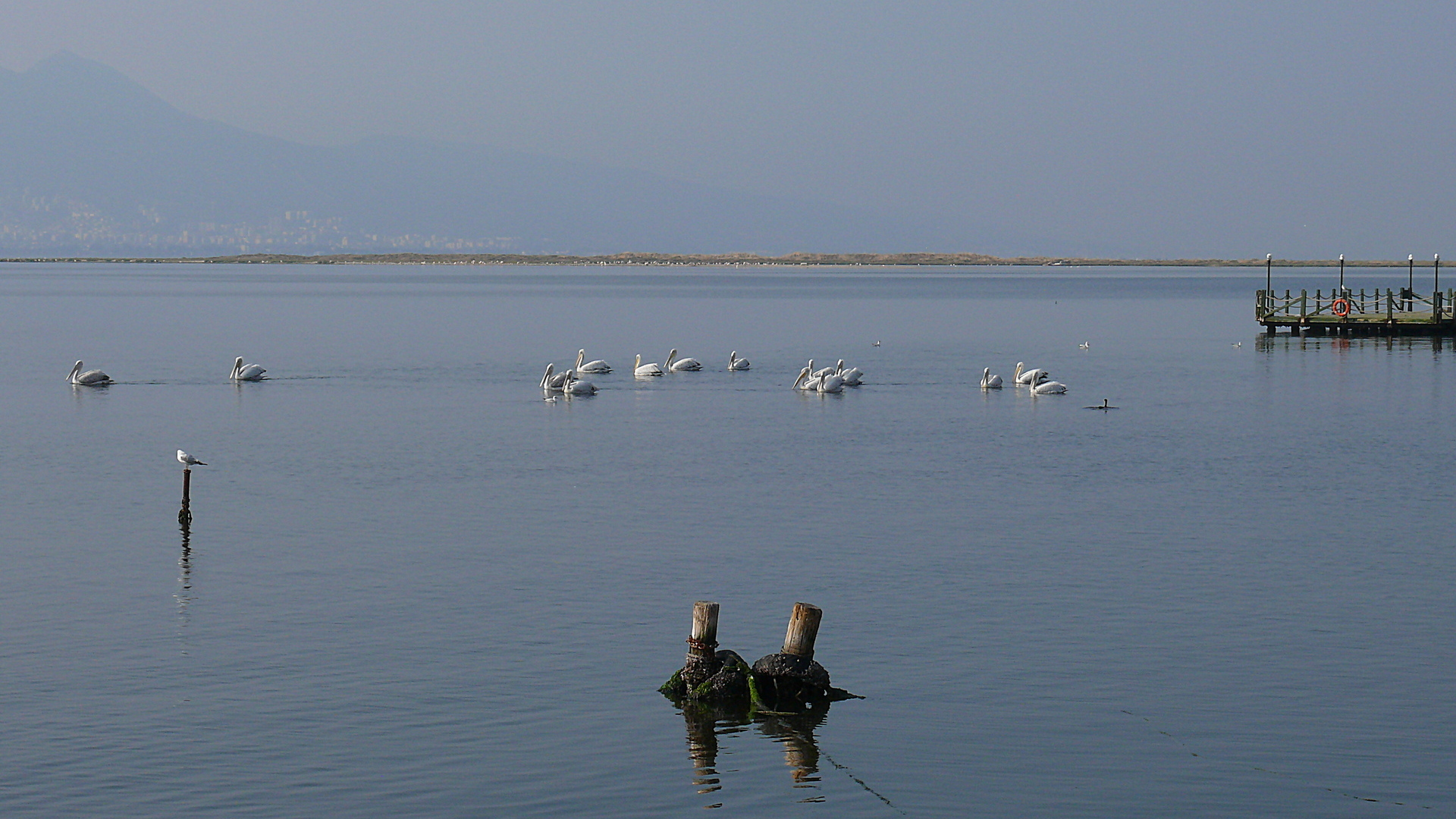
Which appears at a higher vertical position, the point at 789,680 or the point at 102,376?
the point at 102,376

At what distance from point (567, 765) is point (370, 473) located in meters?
20.1

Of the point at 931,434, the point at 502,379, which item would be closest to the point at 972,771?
the point at 931,434

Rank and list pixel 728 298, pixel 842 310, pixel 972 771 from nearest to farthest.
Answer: pixel 972 771 < pixel 842 310 < pixel 728 298

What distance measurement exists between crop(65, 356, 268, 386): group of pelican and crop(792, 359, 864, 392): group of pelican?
1861 centimetres

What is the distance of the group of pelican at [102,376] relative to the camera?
180 ft

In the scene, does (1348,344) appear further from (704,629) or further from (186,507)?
(704,629)

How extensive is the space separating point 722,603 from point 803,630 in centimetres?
477

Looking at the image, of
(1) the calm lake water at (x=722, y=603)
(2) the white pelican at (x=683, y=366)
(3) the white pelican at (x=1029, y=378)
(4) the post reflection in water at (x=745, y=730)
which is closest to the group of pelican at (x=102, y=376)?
(1) the calm lake water at (x=722, y=603)

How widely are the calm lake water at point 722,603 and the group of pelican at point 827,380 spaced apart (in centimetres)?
265

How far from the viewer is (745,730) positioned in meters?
17.1

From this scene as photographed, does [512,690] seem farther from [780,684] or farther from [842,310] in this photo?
[842,310]

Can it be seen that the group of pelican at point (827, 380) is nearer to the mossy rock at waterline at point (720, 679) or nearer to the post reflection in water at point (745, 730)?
the mossy rock at waterline at point (720, 679)

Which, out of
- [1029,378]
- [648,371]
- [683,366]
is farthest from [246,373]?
[1029,378]

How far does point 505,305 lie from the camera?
5595 inches
